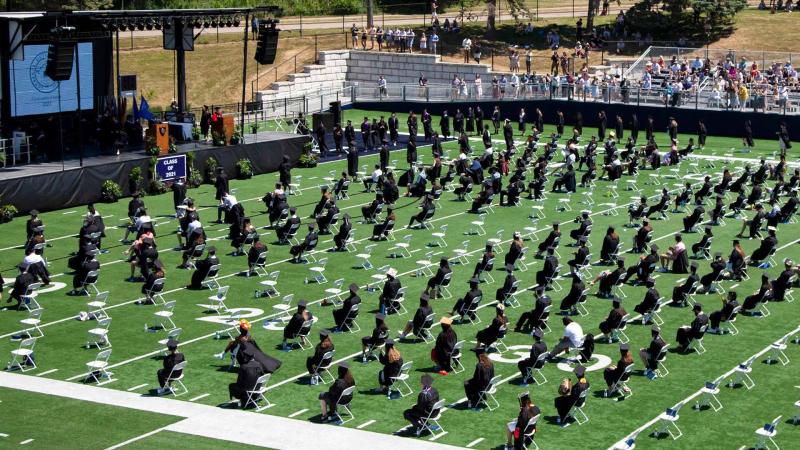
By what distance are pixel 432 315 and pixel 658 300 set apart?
19.3 ft

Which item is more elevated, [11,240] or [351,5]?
[351,5]

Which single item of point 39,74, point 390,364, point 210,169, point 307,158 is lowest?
point 390,364

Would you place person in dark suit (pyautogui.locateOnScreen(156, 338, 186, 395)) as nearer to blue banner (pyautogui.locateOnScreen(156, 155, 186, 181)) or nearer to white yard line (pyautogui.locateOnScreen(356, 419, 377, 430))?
white yard line (pyautogui.locateOnScreen(356, 419, 377, 430))

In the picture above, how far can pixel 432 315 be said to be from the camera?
3278cm

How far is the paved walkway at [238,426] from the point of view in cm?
2611

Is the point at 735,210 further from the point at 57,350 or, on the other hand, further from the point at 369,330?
the point at 57,350

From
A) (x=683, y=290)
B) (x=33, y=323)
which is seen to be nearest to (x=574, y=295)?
(x=683, y=290)

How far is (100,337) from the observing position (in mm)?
32781

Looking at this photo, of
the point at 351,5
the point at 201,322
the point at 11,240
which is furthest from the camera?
the point at 351,5

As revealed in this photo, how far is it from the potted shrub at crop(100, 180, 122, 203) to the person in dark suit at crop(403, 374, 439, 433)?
84.5 feet

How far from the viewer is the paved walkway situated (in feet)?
85.7

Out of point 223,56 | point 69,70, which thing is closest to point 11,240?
point 69,70

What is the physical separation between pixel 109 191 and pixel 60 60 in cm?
502

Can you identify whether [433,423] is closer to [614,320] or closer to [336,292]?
[614,320]
